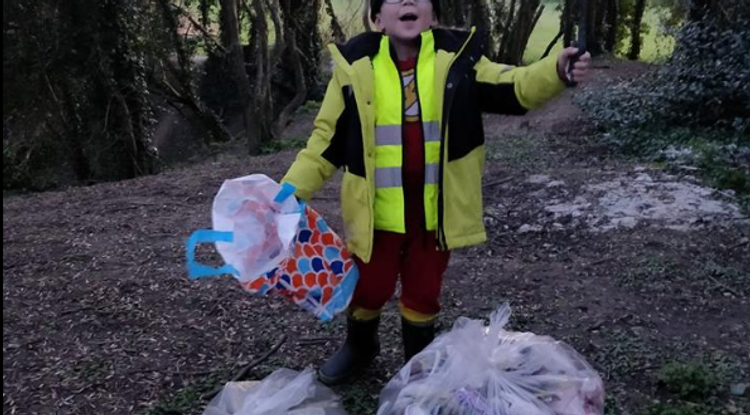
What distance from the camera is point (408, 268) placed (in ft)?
8.59

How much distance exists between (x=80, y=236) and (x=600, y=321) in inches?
129

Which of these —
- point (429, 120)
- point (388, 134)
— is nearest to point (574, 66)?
point (429, 120)

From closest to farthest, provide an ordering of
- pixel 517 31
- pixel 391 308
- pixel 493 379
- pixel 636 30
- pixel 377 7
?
1. pixel 493 379
2. pixel 377 7
3. pixel 391 308
4. pixel 517 31
5. pixel 636 30

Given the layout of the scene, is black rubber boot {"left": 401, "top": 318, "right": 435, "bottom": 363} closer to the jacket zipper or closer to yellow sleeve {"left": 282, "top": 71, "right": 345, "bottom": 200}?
the jacket zipper

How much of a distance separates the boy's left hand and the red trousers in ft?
2.15

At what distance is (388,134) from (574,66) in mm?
606

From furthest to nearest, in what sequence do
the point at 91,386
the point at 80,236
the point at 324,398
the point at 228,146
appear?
1. the point at 228,146
2. the point at 80,236
3. the point at 91,386
4. the point at 324,398

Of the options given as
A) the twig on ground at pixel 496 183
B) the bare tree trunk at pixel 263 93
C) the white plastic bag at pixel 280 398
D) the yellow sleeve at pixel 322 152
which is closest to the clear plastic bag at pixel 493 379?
the white plastic bag at pixel 280 398

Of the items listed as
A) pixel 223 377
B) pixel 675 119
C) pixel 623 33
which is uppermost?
pixel 623 33

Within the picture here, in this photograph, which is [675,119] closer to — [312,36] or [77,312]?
[77,312]

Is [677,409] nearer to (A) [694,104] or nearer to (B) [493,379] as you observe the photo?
(B) [493,379]


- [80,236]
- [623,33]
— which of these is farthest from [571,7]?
[80,236]

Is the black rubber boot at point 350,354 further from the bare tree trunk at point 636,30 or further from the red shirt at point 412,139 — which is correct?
the bare tree trunk at point 636,30

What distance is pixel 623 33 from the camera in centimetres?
1558
